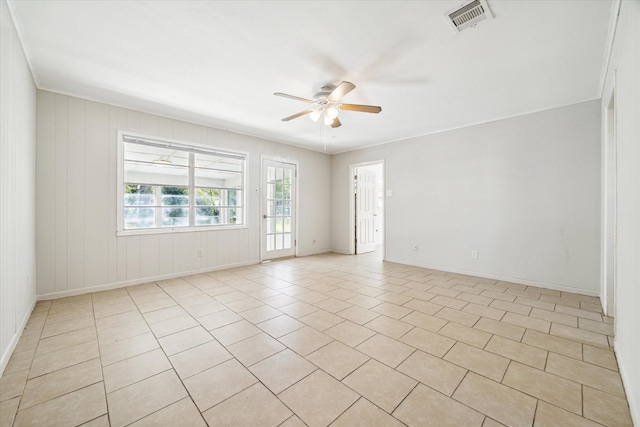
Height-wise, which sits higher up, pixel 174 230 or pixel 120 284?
pixel 174 230

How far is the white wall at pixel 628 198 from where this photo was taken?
142cm

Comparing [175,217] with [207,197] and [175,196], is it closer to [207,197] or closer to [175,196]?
[175,196]

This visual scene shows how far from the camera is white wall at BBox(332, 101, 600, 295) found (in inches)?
137

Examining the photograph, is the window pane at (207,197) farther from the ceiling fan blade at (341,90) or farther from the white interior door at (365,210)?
the white interior door at (365,210)

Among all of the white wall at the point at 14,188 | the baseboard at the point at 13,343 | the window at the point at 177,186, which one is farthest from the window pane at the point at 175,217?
the baseboard at the point at 13,343

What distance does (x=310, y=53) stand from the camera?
2.42 metres

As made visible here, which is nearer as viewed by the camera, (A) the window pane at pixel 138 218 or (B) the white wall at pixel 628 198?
(B) the white wall at pixel 628 198

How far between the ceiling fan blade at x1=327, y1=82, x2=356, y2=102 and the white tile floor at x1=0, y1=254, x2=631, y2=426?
2334 millimetres

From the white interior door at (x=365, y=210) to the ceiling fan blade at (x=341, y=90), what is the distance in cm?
380

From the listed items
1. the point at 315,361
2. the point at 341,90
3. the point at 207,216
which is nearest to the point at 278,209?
the point at 207,216

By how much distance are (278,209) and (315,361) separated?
4147mm

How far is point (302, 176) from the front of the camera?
6246 mm

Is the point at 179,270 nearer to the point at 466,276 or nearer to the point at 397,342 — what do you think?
the point at 397,342

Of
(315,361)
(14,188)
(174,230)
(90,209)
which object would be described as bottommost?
(315,361)
